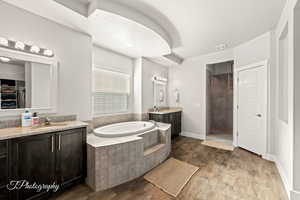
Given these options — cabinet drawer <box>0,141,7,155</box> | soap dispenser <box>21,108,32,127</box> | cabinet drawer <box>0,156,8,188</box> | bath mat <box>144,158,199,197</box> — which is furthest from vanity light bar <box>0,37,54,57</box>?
bath mat <box>144,158,199,197</box>

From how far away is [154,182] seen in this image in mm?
1950

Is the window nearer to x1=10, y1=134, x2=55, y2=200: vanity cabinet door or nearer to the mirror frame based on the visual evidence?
the mirror frame

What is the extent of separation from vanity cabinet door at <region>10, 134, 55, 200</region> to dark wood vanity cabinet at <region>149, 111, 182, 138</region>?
8.62 ft

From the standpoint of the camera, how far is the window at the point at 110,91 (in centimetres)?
299

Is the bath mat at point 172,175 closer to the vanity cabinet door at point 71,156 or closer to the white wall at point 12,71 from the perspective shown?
the vanity cabinet door at point 71,156

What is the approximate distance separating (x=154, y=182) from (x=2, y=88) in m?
2.48

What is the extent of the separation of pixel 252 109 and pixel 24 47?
14.9ft

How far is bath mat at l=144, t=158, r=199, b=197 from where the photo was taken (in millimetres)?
1845

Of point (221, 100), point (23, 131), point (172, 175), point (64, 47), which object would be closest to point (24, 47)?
point (64, 47)

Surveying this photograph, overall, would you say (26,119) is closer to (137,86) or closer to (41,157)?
(41,157)

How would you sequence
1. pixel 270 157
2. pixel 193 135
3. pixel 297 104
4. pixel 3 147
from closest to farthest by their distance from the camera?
1. pixel 3 147
2. pixel 297 104
3. pixel 270 157
4. pixel 193 135

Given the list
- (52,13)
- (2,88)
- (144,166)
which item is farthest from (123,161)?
(52,13)

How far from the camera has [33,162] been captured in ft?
4.81

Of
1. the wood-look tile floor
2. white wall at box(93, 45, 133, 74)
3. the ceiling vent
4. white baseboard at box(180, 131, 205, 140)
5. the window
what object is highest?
the ceiling vent
